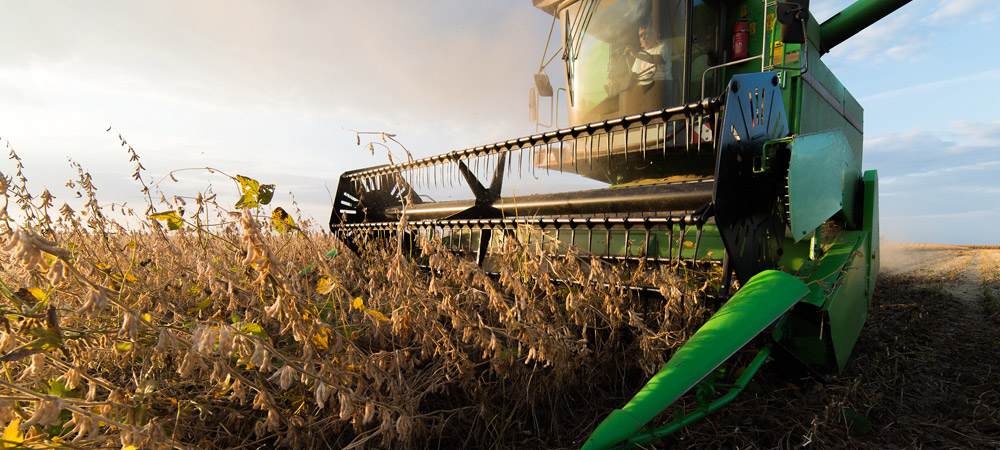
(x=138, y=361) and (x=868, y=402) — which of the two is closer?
(x=138, y=361)

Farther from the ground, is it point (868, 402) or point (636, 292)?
point (636, 292)

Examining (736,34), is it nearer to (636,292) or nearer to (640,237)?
(640,237)

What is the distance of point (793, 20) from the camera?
9.10ft

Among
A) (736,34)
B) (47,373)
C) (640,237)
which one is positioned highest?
(736,34)

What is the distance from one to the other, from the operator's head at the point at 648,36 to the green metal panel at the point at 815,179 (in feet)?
5.34

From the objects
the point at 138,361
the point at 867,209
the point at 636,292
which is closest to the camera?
the point at 138,361

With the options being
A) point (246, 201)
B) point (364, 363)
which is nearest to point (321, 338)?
point (364, 363)

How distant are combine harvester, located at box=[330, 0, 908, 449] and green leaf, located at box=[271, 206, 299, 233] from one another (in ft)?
1.21

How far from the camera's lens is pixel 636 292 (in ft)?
7.32

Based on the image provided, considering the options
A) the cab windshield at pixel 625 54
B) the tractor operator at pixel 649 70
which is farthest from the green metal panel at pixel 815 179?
the tractor operator at pixel 649 70

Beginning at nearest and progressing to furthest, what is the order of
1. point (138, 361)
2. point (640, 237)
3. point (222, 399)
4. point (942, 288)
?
point (222, 399)
point (138, 361)
point (640, 237)
point (942, 288)

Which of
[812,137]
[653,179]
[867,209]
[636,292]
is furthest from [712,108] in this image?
[867,209]

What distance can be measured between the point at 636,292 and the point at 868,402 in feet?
3.66

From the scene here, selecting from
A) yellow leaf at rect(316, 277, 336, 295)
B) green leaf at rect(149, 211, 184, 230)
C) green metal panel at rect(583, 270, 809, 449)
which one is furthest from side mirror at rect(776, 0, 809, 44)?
green leaf at rect(149, 211, 184, 230)
